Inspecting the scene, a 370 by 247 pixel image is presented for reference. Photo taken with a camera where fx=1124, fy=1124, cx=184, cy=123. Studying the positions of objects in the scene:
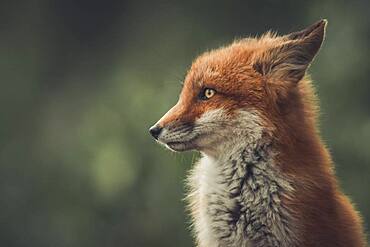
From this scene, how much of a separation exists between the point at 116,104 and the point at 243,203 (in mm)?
13854

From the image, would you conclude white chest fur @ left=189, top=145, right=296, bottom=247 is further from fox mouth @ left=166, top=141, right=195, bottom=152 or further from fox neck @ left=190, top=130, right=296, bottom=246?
fox mouth @ left=166, top=141, right=195, bottom=152

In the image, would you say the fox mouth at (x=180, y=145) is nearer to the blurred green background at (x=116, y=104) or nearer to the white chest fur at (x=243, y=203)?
the white chest fur at (x=243, y=203)

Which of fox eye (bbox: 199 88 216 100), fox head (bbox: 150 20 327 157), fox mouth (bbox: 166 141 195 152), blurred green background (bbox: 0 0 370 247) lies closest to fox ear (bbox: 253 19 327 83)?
fox head (bbox: 150 20 327 157)

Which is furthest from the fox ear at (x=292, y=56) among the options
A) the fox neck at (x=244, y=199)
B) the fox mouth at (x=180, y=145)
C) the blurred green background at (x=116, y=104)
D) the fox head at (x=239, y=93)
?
the blurred green background at (x=116, y=104)

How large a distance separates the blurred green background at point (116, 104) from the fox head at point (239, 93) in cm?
973

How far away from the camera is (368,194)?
17.6 meters

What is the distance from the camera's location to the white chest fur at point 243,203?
6668mm

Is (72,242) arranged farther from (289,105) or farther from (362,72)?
(289,105)

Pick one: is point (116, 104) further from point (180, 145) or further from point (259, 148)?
point (259, 148)

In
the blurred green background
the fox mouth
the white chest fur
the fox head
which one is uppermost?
the blurred green background

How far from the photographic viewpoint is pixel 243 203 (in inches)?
269

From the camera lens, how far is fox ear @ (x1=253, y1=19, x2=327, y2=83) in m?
6.79

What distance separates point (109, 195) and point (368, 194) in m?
4.86

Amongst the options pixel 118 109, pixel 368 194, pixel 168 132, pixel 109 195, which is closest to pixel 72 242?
pixel 109 195
